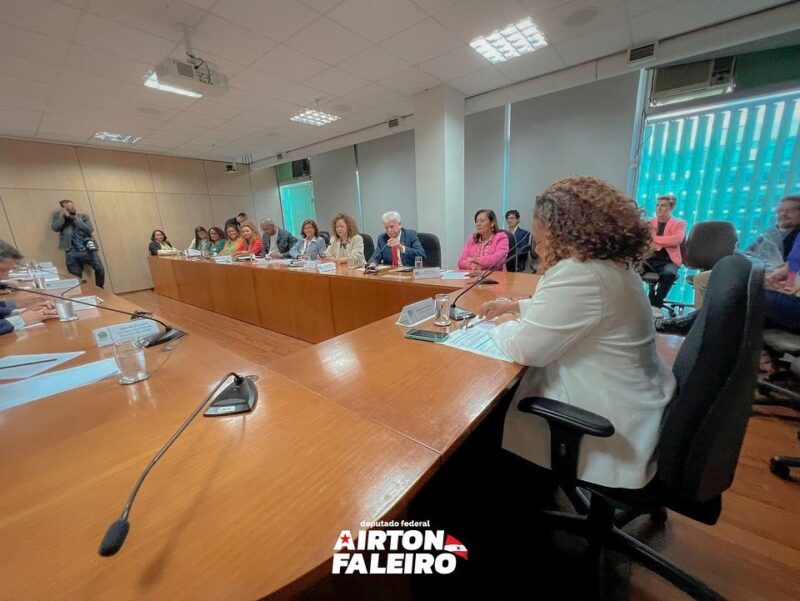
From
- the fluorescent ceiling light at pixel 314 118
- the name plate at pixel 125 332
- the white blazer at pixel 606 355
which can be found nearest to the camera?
the white blazer at pixel 606 355

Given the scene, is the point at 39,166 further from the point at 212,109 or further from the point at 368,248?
the point at 368,248

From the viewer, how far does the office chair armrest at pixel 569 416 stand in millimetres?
790

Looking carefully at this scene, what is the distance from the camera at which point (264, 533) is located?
46 cm

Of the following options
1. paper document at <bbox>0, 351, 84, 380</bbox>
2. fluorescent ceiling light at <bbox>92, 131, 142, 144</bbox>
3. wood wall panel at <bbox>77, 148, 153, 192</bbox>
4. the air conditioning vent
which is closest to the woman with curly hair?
paper document at <bbox>0, 351, 84, 380</bbox>

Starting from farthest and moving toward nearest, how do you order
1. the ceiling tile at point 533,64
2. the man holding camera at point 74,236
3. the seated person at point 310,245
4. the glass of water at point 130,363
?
the man holding camera at point 74,236 → the seated person at point 310,245 → the ceiling tile at point 533,64 → the glass of water at point 130,363

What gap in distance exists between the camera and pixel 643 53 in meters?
3.11

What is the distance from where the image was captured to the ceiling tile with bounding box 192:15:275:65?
259 cm

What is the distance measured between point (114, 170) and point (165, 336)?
715 centimetres

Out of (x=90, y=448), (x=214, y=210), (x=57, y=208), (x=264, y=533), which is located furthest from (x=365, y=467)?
(x=214, y=210)

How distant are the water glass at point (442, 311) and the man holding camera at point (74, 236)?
22.8ft

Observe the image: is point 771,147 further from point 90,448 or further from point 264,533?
point 90,448

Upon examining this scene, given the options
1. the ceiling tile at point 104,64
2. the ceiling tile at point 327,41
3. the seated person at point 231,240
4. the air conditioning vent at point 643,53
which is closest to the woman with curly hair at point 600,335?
the ceiling tile at point 327,41

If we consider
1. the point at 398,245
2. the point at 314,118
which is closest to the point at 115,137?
the point at 314,118

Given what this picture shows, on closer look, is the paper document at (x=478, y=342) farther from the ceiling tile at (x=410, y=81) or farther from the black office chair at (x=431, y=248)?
the ceiling tile at (x=410, y=81)
